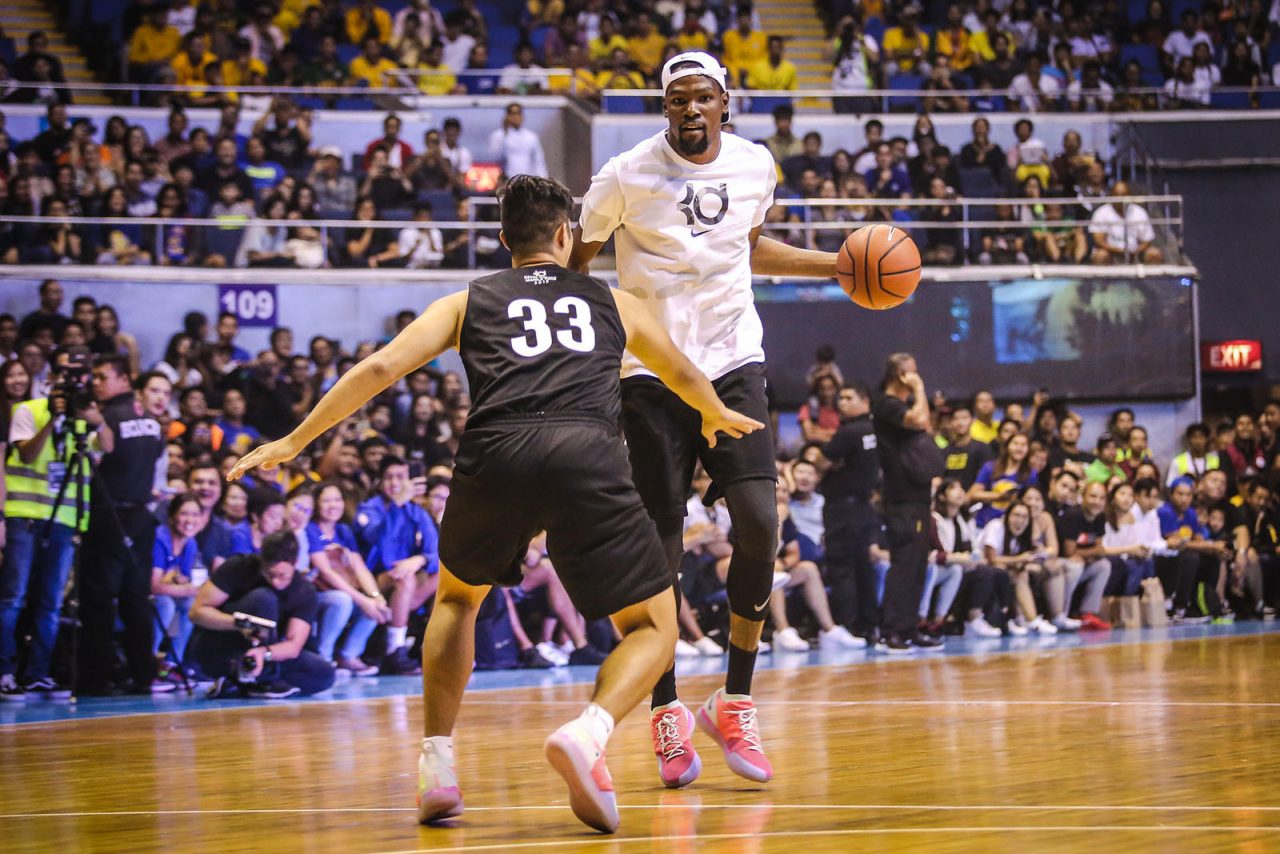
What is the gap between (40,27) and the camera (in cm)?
1855

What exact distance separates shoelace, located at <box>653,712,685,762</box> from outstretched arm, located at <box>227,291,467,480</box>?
149 cm

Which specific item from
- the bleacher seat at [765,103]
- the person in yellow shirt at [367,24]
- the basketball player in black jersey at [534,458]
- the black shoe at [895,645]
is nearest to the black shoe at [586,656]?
the black shoe at [895,645]

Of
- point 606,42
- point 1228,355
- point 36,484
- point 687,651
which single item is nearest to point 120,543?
point 36,484

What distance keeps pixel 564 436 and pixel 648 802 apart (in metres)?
1.16

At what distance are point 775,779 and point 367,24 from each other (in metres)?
14.7

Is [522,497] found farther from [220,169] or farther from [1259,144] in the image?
[1259,144]

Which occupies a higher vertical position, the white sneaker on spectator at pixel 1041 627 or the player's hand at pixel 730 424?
the player's hand at pixel 730 424

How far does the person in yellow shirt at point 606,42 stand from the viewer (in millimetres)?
18188

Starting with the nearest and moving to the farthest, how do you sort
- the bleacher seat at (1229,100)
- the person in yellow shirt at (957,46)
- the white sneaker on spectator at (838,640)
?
the white sneaker on spectator at (838,640), the bleacher seat at (1229,100), the person in yellow shirt at (957,46)

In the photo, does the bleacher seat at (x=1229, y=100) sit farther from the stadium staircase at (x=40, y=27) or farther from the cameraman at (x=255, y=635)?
the cameraman at (x=255, y=635)

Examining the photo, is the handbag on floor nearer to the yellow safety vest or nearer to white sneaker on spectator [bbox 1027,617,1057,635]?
white sneaker on spectator [bbox 1027,617,1057,635]

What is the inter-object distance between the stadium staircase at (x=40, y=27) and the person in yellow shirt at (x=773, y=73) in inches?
293

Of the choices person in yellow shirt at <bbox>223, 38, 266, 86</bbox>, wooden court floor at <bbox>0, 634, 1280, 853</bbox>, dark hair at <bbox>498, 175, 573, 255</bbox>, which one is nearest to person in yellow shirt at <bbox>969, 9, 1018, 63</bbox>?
person in yellow shirt at <bbox>223, 38, 266, 86</bbox>

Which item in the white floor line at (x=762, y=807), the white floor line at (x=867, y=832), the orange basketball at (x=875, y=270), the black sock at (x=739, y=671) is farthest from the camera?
the orange basketball at (x=875, y=270)
